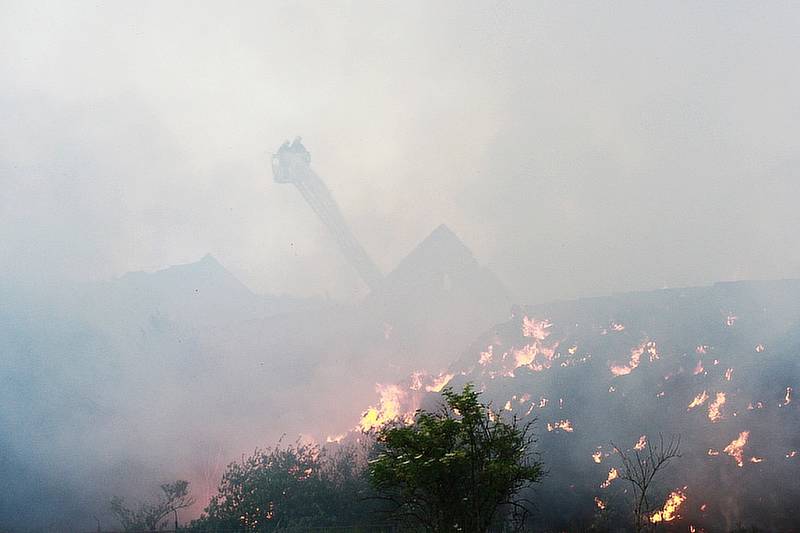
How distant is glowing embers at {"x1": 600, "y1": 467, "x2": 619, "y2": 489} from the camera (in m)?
84.6

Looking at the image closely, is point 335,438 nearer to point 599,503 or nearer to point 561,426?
point 561,426

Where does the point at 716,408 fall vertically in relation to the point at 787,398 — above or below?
above

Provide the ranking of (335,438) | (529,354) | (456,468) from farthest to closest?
(335,438) → (529,354) → (456,468)

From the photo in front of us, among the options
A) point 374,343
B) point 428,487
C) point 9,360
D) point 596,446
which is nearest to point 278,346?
point 374,343

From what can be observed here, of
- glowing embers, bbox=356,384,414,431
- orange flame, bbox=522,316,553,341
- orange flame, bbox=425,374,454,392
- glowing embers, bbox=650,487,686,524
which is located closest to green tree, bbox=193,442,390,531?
glowing embers, bbox=650,487,686,524

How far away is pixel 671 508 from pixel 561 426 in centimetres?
2500

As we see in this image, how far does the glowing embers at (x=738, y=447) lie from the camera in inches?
3268

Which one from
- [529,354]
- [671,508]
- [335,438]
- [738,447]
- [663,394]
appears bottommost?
[671,508]

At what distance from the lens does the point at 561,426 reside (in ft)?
328

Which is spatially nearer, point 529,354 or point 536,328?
point 529,354

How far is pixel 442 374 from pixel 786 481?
261 ft

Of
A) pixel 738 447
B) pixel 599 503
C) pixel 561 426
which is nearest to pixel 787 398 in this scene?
pixel 738 447

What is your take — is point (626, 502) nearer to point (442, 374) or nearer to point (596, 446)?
point (596, 446)

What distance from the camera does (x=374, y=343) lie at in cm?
16425
